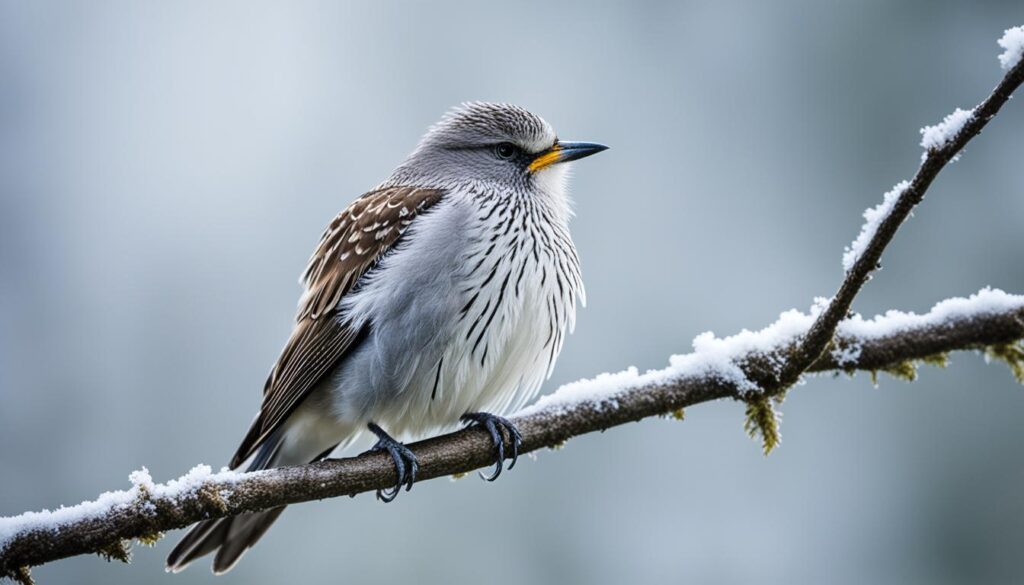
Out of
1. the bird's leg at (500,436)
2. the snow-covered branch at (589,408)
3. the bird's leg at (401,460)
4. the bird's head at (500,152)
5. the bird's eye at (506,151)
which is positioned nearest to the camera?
the snow-covered branch at (589,408)

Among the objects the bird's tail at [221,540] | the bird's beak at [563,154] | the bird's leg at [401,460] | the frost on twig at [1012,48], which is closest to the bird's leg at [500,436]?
the bird's leg at [401,460]

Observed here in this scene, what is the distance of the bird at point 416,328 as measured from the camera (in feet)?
15.5

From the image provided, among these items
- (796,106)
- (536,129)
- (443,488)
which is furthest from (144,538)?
(796,106)

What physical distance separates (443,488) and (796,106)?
6871 millimetres

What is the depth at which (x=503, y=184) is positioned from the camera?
5.45 meters

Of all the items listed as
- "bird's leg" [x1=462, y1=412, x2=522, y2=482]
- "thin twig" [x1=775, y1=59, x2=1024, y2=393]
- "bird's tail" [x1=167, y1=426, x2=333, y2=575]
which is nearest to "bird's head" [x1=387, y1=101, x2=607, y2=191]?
"bird's leg" [x1=462, y1=412, x2=522, y2=482]

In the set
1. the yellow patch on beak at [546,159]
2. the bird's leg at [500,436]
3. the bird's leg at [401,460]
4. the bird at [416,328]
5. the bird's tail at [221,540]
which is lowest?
the bird's tail at [221,540]

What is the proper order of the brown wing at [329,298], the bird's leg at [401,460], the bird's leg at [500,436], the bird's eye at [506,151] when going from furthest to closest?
the bird's eye at [506,151], the brown wing at [329,298], the bird's leg at [500,436], the bird's leg at [401,460]

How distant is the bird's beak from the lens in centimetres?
559

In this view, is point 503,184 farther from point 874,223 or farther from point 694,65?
point 694,65

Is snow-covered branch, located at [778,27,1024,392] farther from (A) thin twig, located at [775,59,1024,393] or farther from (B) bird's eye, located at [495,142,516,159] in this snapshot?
(B) bird's eye, located at [495,142,516,159]

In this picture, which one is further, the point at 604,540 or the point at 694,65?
the point at 694,65

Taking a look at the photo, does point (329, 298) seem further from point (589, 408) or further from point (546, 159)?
point (589, 408)

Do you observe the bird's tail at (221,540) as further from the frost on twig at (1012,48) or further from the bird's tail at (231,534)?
the frost on twig at (1012,48)
